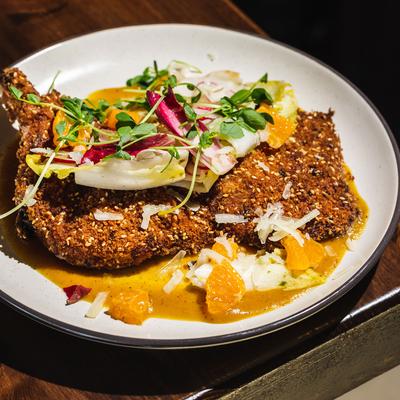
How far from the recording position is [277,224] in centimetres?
250

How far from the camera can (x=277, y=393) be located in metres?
2.40

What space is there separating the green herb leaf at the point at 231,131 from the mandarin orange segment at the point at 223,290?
0.54 meters

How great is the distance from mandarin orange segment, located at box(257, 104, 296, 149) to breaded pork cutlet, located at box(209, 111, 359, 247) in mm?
28

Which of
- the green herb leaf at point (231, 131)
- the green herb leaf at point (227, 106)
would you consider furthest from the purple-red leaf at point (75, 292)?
the green herb leaf at point (227, 106)

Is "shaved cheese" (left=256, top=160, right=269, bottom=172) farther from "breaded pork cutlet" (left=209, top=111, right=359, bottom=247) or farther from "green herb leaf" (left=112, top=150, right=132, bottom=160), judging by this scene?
"green herb leaf" (left=112, top=150, right=132, bottom=160)

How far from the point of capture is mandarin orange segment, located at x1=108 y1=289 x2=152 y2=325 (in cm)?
224

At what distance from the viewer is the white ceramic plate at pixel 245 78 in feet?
7.08

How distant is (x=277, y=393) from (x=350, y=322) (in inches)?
15.5

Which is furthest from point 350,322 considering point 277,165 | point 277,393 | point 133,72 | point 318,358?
point 133,72

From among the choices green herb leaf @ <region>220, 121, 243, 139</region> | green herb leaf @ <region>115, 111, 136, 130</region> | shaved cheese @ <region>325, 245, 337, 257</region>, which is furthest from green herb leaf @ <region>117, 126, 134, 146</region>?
shaved cheese @ <region>325, 245, 337, 257</region>

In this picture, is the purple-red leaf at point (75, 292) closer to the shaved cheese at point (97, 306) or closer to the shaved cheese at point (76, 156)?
the shaved cheese at point (97, 306)

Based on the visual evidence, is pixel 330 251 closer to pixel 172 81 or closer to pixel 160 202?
pixel 160 202

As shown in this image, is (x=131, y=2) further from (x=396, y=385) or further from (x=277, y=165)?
(x=396, y=385)

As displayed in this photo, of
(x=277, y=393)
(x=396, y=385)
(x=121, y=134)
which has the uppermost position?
(x=121, y=134)
